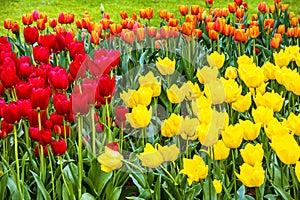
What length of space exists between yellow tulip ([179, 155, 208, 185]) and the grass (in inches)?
297

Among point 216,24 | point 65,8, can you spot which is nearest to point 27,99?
point 216,24

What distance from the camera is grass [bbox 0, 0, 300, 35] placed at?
9.86 metres

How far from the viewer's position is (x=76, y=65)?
2.82m

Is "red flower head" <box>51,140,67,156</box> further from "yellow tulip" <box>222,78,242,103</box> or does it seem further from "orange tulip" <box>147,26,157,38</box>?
"orange tulip" <box>147,26,157,38</box>

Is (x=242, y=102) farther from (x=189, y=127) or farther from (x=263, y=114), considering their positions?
(x=189, y=127)

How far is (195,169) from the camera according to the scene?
2207mm

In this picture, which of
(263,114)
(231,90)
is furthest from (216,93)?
(263,114)

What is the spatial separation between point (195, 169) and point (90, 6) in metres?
8.49

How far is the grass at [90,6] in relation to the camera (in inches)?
388

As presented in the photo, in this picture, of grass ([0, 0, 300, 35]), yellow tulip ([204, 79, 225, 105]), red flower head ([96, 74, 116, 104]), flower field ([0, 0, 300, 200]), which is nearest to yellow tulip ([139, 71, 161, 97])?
flower field ([0, 0, 300, 200])

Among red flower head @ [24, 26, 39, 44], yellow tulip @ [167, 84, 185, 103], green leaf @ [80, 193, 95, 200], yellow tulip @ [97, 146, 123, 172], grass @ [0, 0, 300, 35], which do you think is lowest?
grass @ [0, 0, 300, 35]

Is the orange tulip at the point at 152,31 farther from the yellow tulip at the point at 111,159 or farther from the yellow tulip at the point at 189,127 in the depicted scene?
the yellow tulip at the point at 111,159

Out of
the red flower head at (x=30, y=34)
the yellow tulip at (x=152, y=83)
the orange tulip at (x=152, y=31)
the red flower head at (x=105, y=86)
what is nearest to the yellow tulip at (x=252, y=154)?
the red flower head at (x=105, y=86)

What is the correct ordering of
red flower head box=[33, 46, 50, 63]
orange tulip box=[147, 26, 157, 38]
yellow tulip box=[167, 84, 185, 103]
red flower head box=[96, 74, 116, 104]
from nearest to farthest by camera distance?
red flower head box=[96, 74, 116, 104] → yellow tulip box=[167, 84, 185, 103] → red flower head box=[33, 46, 50, 63] → orange tulip box=[147, 26, 157, 38]
